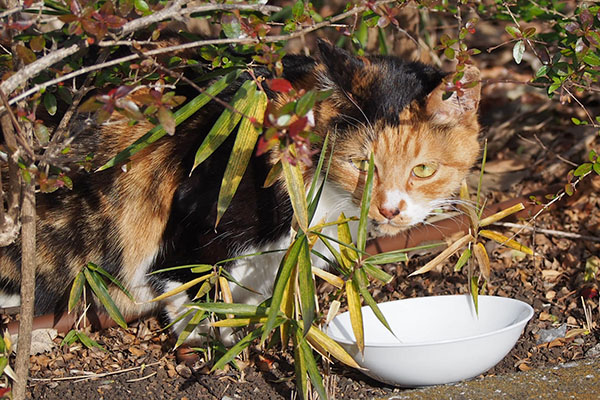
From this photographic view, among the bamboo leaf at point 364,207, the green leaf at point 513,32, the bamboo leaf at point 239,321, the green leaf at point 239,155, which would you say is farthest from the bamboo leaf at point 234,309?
the green leaf at point 513,32

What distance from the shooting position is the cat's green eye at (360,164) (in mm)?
2535

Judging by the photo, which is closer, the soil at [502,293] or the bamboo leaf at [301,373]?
the bamboo leaf at [301,373]

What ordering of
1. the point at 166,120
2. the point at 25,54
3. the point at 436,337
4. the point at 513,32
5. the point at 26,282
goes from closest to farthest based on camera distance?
the point at 166,120 → the point at 25,54 → the point at 26,282 → the point at 513,32 → the point at 436,337

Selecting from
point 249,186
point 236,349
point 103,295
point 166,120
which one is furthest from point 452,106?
point 103,295

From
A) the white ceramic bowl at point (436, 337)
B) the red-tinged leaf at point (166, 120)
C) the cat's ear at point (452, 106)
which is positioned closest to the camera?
the red-tinged leaf at point (166, 120)

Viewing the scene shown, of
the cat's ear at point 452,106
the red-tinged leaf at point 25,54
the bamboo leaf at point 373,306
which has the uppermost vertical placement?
the red-tinged leaf at point 25,54

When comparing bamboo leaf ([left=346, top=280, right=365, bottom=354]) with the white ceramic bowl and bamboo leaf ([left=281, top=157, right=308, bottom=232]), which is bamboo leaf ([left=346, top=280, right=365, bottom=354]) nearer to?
the white ceramic bowl

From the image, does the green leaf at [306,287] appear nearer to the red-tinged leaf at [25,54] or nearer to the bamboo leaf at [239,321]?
the bamboo leaf at [239,321]

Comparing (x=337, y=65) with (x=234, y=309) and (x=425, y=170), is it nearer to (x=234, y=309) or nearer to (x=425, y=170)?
(x=425, y=170)

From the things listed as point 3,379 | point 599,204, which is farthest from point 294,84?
point 599,204

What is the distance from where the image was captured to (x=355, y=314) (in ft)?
7.11

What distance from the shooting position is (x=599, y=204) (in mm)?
3635

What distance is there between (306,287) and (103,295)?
92cm

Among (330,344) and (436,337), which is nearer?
(330,344)
